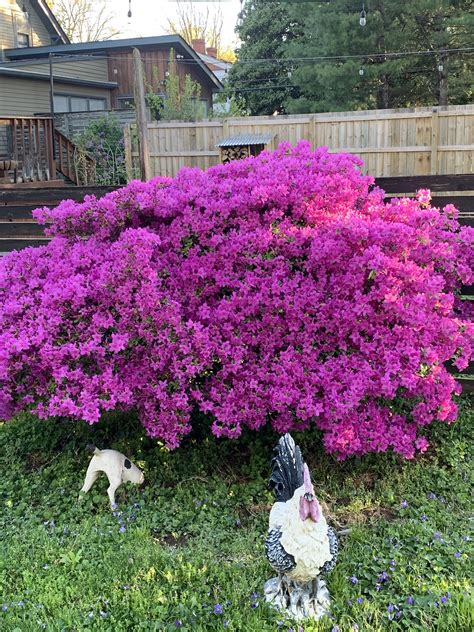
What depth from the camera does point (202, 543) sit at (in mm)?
2988

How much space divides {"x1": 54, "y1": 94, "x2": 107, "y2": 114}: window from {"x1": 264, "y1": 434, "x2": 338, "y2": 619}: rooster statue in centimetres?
1896

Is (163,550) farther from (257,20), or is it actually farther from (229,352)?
(257,20)

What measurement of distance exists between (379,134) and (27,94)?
1254 cm

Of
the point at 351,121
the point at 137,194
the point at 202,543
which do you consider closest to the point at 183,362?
the point at 202,543

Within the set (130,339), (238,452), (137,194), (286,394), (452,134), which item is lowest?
(238,452)

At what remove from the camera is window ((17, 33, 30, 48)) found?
66.5 ft

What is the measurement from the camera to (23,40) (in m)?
20.4

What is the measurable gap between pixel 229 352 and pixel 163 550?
1.02 meters

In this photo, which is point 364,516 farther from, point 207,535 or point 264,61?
point 264,61

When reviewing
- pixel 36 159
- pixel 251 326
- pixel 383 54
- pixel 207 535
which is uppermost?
pixel 383 54

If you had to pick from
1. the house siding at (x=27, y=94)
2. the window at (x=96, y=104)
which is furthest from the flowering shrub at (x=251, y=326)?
the window at (x=96, y=104)

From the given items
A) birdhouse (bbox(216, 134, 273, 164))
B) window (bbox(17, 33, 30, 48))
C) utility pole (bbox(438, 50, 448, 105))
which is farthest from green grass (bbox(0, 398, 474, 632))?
window (bbox(17, 33, 30, 48))

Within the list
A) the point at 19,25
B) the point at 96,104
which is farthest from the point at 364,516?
the point at 19,25

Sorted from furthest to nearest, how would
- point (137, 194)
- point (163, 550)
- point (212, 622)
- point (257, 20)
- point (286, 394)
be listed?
point (257, 20) → point (137, 194) → point (286, 394) → point (163, 550) → point (212, 622)
